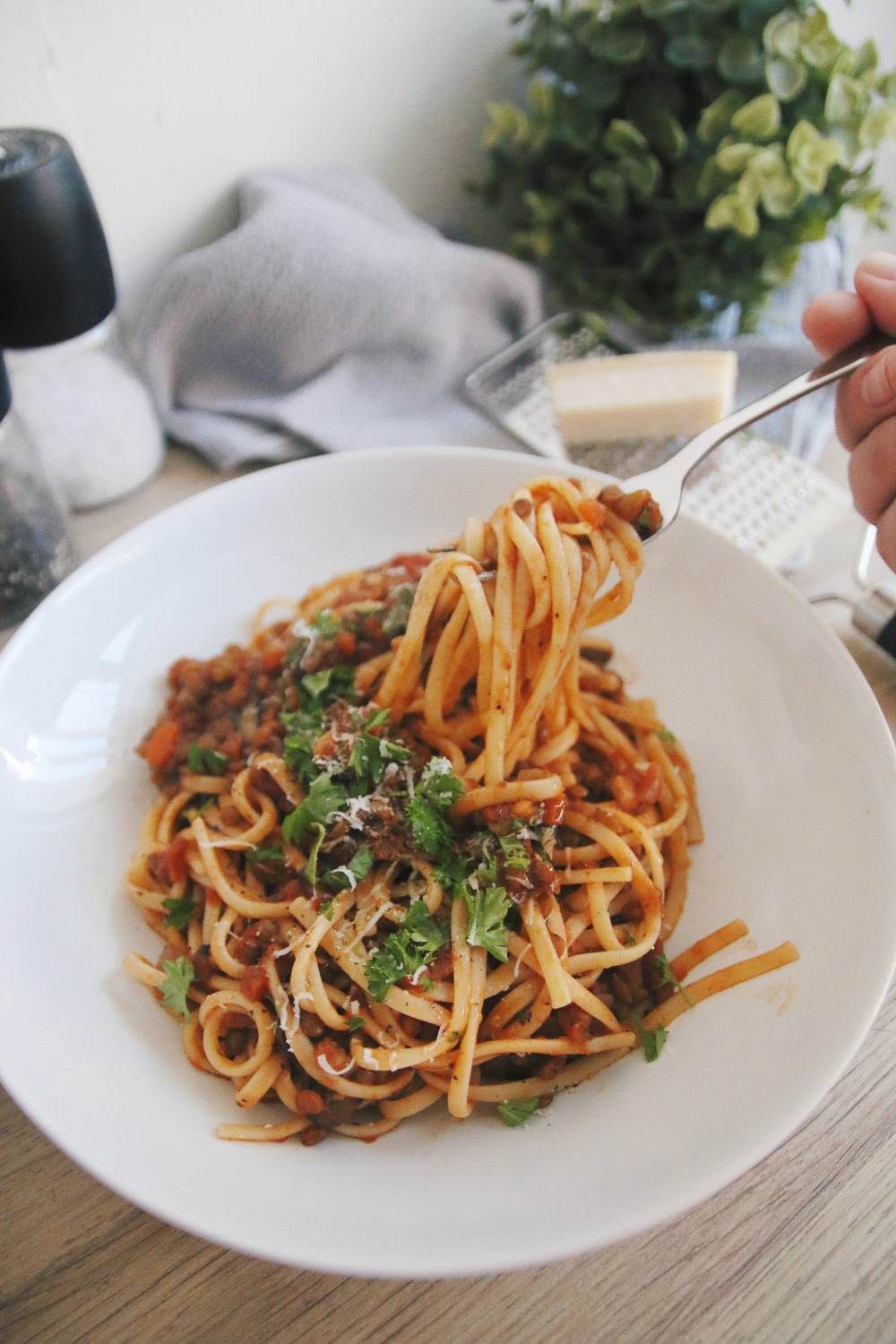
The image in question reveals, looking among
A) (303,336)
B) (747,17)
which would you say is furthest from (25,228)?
(747,17)

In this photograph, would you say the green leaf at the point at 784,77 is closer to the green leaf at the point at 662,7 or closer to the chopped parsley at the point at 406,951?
the green leaf at the point at 662,7

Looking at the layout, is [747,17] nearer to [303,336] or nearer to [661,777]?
[303,336]

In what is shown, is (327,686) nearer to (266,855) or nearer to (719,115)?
(266,855)

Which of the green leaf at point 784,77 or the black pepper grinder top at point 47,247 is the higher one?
the black pepper grinder top at point 47,247

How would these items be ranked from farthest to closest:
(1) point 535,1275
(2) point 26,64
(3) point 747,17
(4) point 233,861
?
(3) point 747,17
(2) point 26,64
(4) point 233,861
(1) point 535,1275

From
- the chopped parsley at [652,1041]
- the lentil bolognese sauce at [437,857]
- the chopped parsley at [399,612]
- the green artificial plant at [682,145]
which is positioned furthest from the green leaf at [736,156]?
the chopped parsley at [652,1041]

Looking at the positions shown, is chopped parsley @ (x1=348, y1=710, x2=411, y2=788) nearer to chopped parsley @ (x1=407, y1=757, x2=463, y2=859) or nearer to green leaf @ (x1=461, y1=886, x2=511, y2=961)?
chopped parsley @ (x1=407, y1=757, x2=463, y2=859)
